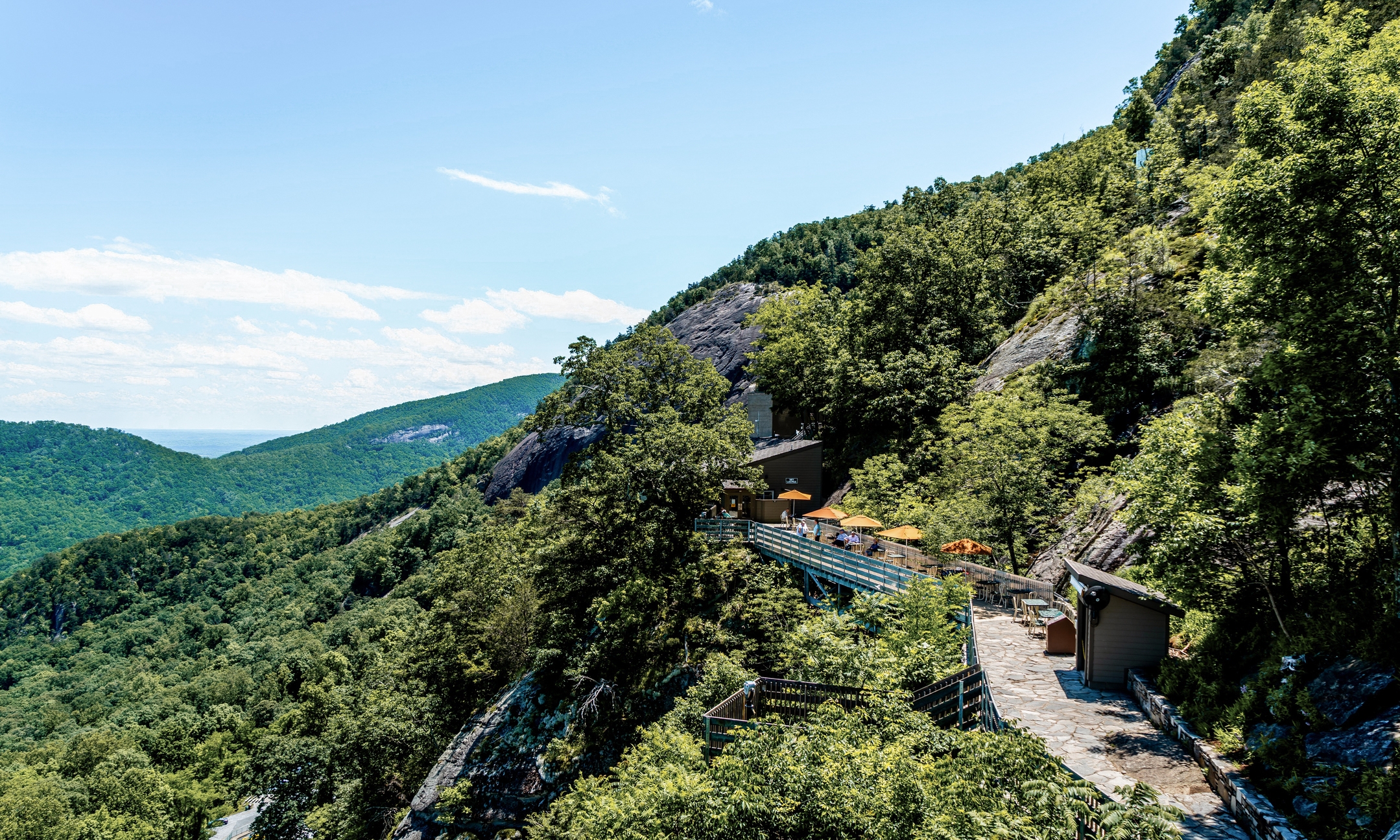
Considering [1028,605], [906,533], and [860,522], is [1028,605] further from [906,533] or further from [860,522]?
[860,522]

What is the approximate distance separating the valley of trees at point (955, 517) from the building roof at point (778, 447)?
2.71m

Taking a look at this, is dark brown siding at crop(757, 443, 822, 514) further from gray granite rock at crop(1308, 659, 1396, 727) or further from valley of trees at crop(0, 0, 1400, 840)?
gray granite rock at crop(1308, 659, 1396, 727)

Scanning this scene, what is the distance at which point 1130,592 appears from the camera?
1270cm

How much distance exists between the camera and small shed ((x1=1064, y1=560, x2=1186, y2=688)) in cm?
1292

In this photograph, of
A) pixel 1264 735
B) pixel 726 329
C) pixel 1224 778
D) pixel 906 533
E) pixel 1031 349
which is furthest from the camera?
pixel 726 329

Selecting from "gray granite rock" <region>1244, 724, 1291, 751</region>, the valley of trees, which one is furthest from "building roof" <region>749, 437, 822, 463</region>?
"gray granite rock" <region>1244, 724, 1291, 751</region>

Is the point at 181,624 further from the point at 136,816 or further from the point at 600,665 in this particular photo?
the point at 600,665

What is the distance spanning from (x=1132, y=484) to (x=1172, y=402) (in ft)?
45.3

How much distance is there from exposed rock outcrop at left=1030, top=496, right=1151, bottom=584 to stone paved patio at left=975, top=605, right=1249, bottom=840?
357cm

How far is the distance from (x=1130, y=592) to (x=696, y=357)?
56.4 metres

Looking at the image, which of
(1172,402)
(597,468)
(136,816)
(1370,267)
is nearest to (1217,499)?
(1370,267)

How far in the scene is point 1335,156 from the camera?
968 cm

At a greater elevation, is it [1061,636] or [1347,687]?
[1347,687]

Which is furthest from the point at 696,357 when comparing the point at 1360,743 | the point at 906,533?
the point at 1360,743
